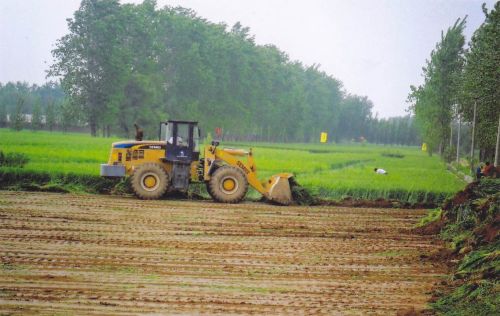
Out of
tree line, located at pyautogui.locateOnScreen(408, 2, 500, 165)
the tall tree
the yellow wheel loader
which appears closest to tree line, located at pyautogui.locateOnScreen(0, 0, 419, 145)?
the tall tree

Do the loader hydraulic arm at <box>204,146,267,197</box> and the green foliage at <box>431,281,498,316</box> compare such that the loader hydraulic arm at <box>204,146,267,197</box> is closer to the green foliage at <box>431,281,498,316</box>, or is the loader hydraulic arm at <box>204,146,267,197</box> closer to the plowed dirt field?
the plowed dirt field

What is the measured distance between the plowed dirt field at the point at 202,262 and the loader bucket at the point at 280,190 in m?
2.04

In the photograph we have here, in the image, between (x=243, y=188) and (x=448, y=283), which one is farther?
(x=243, y=188)

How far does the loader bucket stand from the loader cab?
103 inches

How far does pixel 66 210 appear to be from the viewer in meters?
15.2

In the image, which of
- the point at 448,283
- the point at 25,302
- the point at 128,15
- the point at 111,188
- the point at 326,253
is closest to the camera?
the point at 25,302

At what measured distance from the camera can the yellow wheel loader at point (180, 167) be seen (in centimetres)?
1784

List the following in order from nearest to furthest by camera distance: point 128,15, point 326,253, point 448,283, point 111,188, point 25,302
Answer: point 25,302 < point 448,283 < point 326,253 < point 111,188 < point 128,15

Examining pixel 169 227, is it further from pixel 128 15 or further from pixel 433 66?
pixel 128 15

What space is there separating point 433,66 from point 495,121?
992 inches

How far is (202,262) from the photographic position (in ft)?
33.1

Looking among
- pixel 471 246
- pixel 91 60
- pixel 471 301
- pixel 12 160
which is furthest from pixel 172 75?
pixel 471 301

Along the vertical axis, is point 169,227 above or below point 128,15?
below

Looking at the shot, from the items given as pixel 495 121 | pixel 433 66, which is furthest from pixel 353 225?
pixel 433 66
